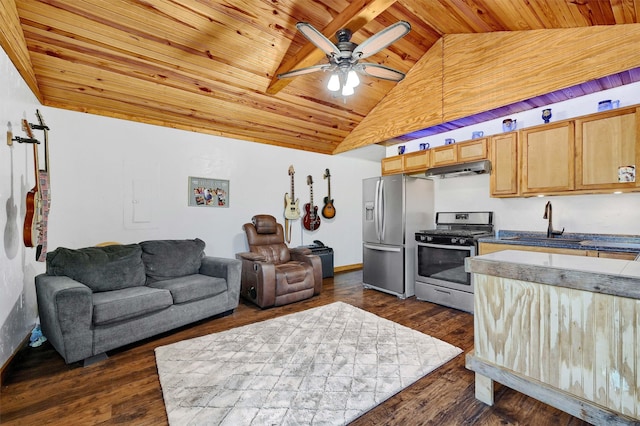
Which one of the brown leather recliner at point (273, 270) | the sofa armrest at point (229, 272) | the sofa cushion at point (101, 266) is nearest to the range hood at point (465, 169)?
the brown leather recliner at point (273, 270)

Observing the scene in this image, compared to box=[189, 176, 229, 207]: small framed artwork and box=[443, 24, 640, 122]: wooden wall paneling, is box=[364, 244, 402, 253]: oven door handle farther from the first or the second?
box=[189, 176, 229, 207]: small framed artwork

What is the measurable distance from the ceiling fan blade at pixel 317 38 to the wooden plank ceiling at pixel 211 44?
365 millimetres

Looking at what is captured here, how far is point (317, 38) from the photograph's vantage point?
2070 millimetres

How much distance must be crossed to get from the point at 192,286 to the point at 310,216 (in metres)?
2.57

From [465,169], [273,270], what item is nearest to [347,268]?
[273,270]

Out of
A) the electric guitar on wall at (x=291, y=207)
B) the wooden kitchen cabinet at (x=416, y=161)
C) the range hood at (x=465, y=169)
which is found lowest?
the electric guitar on wall at (x=291, y=207)

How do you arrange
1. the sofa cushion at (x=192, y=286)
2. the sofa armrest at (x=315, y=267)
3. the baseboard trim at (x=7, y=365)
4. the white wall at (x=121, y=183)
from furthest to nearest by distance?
the sofa armrest at (x=315, y=267)
the sofa cushion at (x=192, y=286)
the white wall at (x=121, y=183)
the baseboard trim at (x=7, y=365)

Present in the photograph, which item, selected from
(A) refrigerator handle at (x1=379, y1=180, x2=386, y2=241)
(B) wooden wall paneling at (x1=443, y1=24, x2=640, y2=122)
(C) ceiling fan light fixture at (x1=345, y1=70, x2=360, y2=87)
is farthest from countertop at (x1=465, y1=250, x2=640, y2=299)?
(A) refrigerator handle at (x1=379, y1=180, x2=386, y2=241)

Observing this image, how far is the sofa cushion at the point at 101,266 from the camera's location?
247 cm

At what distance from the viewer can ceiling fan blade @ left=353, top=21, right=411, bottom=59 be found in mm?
1949

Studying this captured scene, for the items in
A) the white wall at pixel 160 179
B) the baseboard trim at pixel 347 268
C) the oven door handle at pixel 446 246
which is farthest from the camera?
the baseboard trim at pixel 347 268

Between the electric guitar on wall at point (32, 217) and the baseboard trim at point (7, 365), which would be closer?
the baseboard trim at point (7, 365)

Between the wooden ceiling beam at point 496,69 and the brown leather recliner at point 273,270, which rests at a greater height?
the wooden ceiling beam at point 496,69

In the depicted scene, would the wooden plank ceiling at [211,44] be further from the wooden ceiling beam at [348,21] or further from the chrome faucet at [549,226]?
the chrome faucet at [549,226]
